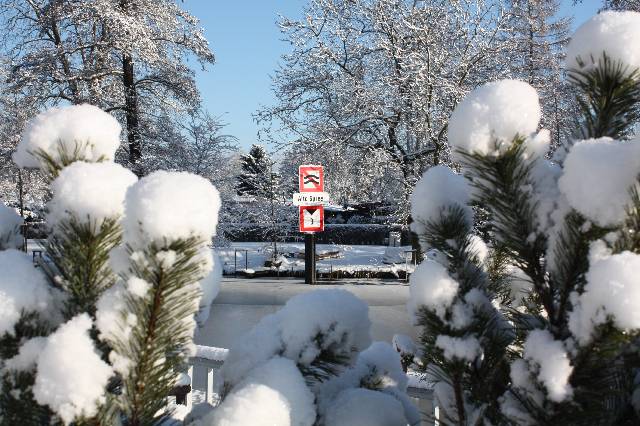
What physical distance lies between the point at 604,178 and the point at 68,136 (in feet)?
2.96

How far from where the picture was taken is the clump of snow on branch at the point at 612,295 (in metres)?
0.72

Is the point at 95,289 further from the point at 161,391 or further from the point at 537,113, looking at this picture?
the point at 537,113

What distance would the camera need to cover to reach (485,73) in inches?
459

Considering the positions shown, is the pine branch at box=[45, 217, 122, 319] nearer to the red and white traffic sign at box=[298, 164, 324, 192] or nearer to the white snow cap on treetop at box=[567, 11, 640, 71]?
the white snow cap on treetop at box=[567, 11, 640, 71]

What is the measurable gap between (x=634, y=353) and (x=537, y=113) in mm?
455

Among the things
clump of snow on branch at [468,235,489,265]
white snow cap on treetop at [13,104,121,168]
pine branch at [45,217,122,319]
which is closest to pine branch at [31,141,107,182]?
white snow cap on treetop at [13,104,121,168]

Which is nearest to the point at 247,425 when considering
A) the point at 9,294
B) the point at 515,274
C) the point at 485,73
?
the point at 9,294

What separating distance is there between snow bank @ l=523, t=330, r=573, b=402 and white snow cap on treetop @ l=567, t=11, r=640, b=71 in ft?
1.56

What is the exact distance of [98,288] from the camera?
0.94 meters

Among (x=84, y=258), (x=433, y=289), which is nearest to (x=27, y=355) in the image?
(x=84, y=258)

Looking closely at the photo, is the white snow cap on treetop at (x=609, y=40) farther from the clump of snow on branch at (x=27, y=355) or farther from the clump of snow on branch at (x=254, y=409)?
the clump of snow on branch at (x=27, y=355)

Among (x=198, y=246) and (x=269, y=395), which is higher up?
(x=198, y=246)

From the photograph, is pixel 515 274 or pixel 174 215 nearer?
Result: pixel 174 215

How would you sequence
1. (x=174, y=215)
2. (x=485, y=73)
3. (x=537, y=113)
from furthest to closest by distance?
(x=485, y=73) → (x=537, y=113) → (x=174, y=215)
